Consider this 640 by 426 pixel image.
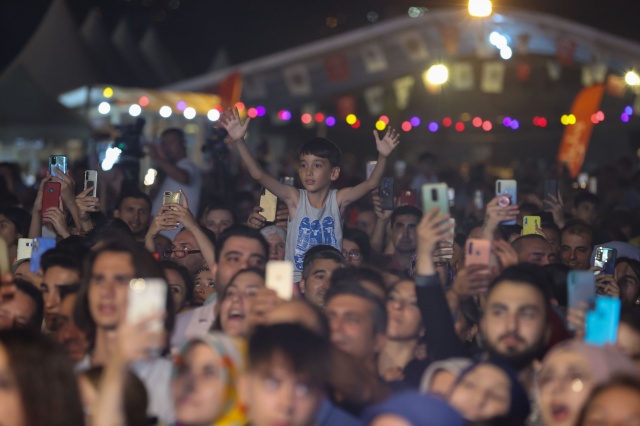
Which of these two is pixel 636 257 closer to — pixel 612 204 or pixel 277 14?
pixel 612 204

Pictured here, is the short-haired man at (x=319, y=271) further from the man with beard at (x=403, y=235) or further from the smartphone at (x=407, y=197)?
the smartphone at (x=407, y=197)

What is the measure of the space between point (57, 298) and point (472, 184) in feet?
30.4

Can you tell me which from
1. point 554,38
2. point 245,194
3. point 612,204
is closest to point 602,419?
point 245,194

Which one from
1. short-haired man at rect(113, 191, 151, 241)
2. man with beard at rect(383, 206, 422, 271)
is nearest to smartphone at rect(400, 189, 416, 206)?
man with beard at rect(383, 206, 422, 271)

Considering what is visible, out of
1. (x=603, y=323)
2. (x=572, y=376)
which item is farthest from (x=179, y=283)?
(x=572, y=376)

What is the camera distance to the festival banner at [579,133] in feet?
58.9

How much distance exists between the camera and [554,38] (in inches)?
906

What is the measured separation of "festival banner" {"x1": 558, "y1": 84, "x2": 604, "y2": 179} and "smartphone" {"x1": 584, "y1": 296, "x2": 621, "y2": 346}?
12221 mm

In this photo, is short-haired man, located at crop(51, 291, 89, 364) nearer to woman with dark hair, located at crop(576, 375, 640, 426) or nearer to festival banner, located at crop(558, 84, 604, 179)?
woman with dark hair, located at crop(576, 375, 640, 426)

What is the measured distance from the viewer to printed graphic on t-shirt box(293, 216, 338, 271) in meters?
8.63

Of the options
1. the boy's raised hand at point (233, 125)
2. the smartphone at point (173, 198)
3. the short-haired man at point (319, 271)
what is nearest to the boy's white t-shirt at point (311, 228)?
the boy's raised hand at point (233, 125)

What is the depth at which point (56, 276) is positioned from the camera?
6594mm

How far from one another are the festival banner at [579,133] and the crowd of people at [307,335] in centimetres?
981

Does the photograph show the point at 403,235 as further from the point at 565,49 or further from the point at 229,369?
the point at 565,49
